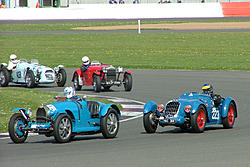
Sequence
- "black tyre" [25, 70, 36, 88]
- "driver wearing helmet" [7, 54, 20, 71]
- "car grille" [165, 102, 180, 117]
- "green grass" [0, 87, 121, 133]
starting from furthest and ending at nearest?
1. "driver wearing helmet" [7, 54, 20, 71]
2. "black tyre" [25, 70, 36, 88]
3. "green grass" [0, 87, 121, 133]
4. "car grille" [165, 102, 180, 117]

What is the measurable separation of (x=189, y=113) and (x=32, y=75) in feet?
39.6

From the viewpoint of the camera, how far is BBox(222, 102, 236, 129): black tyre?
568 inches

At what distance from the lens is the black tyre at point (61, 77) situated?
81.2 ft

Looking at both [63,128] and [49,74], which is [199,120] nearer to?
[63,128]

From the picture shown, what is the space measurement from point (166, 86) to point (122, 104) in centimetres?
462

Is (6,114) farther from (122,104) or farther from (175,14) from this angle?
(175,14)

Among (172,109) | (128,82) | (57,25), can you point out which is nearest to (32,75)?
(128,82)

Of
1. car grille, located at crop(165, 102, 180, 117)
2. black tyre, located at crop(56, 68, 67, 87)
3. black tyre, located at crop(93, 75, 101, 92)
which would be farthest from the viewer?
black tyre, located at crop(56, 68, 67, 87)

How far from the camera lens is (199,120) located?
13586mm

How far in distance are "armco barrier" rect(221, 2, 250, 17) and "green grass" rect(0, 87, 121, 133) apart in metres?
53.1

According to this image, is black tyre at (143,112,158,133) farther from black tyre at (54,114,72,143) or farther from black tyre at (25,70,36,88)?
black tyre at (25,70,36,88)

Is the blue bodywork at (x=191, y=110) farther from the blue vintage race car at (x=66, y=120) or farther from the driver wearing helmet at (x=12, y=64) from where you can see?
the driver wearing helmet at (x=12, y=64)

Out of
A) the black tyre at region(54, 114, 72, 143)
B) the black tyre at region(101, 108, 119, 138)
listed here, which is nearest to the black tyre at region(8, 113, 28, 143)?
the black tyre at region(54, 114, 72, 143)

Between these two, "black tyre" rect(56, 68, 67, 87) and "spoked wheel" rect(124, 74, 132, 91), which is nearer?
"spoked wheel" rect(124, 74, 132, 91)
